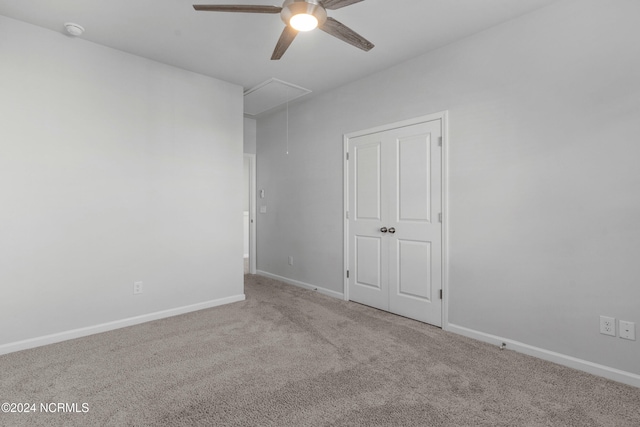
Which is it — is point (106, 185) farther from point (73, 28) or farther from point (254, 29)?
point (254, 29)

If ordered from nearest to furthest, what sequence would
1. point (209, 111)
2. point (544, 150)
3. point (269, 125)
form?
point (544, 150)
point (209, 111)
point (269, 125)

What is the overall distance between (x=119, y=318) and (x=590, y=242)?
3.97 meters

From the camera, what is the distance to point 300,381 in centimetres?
210

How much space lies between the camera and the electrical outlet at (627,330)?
2.07m

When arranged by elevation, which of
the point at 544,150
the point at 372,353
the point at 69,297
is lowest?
the point at 372,353

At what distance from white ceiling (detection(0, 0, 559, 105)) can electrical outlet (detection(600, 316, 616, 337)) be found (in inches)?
89.1

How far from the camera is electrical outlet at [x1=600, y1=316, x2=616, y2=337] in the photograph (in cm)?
214

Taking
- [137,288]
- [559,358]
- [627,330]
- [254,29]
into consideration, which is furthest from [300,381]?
[254,29]

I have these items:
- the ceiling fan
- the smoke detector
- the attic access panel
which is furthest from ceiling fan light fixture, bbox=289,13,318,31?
the smoke detector

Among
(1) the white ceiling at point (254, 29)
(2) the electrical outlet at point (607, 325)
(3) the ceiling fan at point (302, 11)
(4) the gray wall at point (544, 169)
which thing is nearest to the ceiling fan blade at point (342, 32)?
(3) the ceiling fan at point (302, 11)

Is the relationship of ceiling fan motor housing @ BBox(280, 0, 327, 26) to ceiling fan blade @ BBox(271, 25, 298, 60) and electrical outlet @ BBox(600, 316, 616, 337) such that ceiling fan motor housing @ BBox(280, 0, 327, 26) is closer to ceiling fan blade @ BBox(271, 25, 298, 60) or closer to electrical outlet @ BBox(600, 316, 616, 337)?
→ ceiling fan blade @ BBox(271, 25, 298, 60)

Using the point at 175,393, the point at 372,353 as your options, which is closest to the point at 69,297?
the point at 175,393

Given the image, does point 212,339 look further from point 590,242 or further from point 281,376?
point 590,242

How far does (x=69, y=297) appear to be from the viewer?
282 cm
